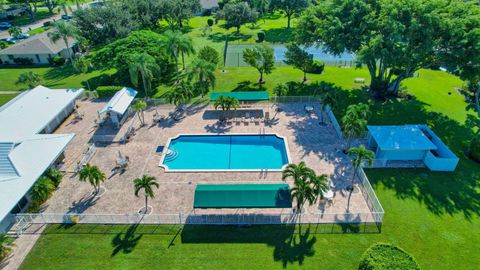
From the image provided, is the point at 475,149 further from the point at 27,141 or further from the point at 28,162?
the point at 27,141

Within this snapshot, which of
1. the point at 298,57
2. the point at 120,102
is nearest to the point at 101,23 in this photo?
the point at 120,102

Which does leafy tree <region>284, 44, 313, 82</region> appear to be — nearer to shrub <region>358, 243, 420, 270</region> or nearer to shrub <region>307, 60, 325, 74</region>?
shrub <region>307, 60, 325, 74</region>

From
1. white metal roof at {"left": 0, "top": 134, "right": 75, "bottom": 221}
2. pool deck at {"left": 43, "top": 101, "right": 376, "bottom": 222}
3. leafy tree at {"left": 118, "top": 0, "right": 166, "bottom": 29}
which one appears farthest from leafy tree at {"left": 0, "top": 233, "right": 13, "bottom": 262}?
leafy tree at {"left": 118, "top": 0, "right": 166, "bottom": 29}

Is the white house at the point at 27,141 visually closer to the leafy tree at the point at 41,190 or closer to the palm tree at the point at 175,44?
the leafy tree at the point at 41,190

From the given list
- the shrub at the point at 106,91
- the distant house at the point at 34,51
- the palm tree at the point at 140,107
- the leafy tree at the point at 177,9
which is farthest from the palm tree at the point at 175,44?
the leafy tree at the point at 177,9

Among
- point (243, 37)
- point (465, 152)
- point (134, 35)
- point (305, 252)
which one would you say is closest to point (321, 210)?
point (305, 252)

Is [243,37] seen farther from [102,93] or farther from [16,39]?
[16,39]

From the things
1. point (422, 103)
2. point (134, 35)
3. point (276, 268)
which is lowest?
point (276, 268)
